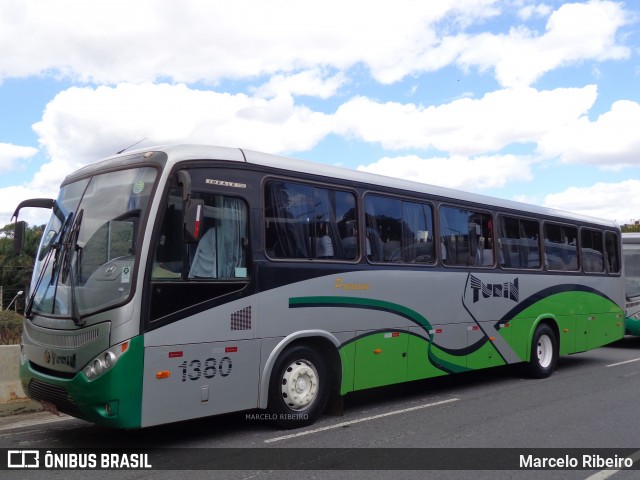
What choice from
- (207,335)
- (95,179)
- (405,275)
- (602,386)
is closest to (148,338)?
(207,335)

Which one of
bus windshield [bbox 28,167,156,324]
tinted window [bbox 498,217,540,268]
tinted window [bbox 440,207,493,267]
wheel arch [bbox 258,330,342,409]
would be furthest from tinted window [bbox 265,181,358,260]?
tinted window [bbox 498,217,540,268]

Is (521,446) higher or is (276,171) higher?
(276,171)

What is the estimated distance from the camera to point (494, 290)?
436 inches

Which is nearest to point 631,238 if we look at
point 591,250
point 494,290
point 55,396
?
point 591,250

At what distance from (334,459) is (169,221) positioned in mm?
Answer: 2861

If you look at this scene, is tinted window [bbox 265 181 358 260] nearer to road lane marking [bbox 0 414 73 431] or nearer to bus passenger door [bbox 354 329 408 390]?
bus passenger door [bbox 354 329 408 390]

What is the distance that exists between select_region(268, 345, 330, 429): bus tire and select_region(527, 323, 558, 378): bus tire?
5.47 m

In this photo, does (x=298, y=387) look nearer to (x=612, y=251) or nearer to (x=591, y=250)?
(x=591, y=250)

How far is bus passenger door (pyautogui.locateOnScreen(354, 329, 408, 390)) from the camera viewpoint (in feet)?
27.8

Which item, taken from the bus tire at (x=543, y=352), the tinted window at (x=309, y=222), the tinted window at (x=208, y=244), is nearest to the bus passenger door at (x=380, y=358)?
the tinted window at (x=309, y=222)

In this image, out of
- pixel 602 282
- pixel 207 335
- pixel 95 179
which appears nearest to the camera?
pixel 207 335

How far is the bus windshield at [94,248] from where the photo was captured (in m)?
6.43

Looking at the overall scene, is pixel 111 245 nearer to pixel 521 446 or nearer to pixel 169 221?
pixel 169 221

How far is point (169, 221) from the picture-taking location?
21.8 ft
